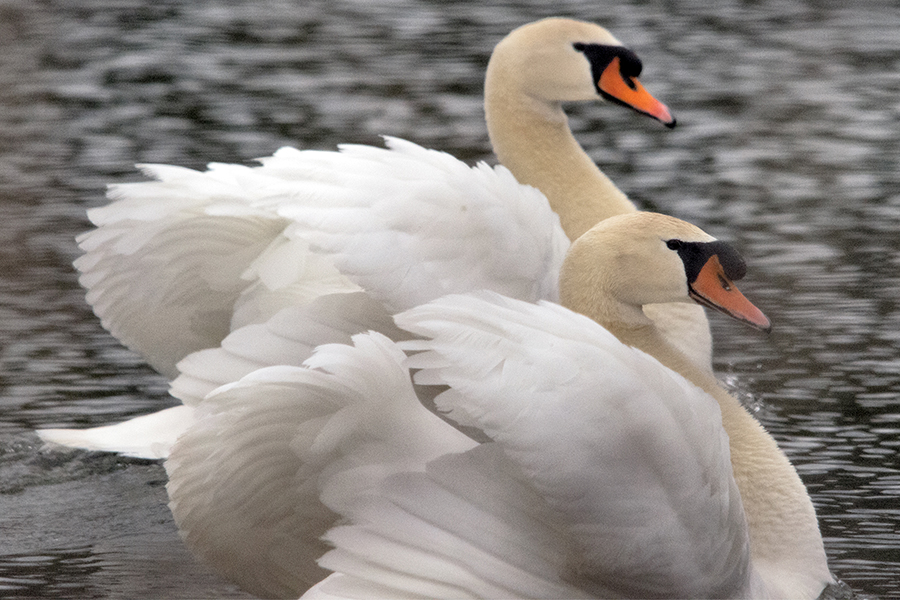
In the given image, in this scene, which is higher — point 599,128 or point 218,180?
point 218,180

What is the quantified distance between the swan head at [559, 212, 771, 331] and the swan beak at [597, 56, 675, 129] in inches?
69.4

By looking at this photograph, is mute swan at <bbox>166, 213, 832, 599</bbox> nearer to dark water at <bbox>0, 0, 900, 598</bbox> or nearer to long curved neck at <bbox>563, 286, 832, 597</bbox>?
long curved neck at <bbox>563, 286, 832, 597</bbox>

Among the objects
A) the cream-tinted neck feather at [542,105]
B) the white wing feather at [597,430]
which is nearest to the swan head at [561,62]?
the cream-tinted neck feather at [542,105]

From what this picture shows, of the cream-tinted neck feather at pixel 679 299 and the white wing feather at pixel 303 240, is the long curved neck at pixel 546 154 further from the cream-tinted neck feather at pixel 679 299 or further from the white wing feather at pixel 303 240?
the cream-tinted neck feather at pixel 679 299

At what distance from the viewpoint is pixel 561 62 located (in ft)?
18.4

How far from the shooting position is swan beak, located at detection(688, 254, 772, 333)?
399 cm

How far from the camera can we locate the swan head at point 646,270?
3.92m

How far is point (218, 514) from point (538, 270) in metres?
1.25

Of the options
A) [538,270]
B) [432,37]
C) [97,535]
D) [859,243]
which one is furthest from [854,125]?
[97,535]

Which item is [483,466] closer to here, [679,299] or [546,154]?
[679,299]

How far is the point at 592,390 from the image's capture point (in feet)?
10.4

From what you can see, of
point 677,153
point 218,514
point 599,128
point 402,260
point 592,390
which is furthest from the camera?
point 599,128

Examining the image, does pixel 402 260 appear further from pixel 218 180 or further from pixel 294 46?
pixel 294 46

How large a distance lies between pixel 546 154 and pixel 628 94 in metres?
0.42
